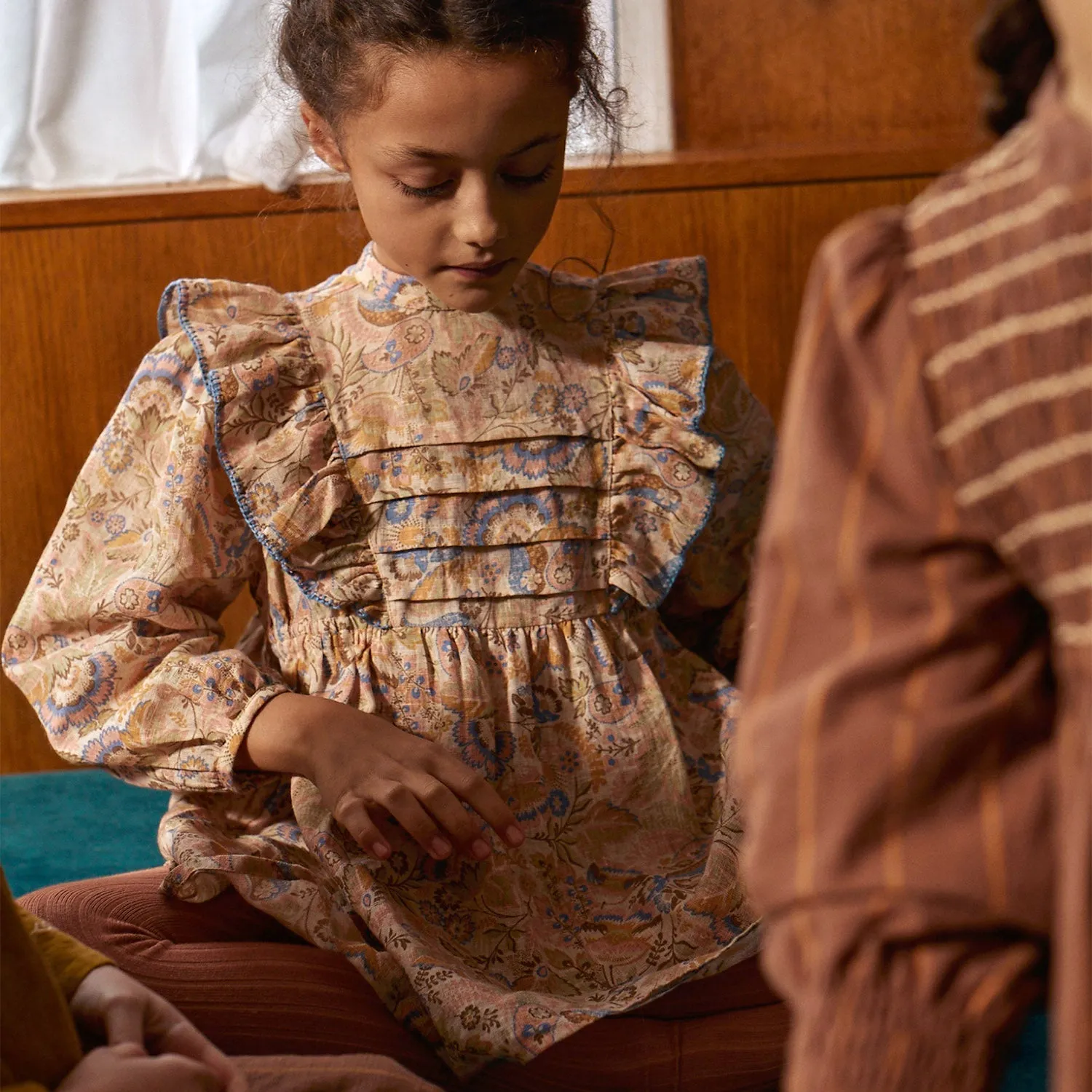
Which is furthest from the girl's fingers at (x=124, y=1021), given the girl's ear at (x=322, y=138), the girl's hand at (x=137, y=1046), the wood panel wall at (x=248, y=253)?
the wood panel wall at (x=248, y=253)

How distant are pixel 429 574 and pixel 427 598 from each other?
0.06 ft

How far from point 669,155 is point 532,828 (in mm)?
883

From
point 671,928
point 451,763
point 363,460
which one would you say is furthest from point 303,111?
point 671,928

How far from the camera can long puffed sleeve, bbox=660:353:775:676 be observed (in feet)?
3.90

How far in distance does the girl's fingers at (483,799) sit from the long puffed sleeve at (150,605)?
148 mm

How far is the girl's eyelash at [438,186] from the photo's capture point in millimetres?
1034

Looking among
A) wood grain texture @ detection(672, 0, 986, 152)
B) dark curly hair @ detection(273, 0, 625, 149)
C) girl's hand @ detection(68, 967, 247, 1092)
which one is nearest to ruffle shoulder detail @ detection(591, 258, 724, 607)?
dark curly hair @ detection(273, 0, 625, 149)

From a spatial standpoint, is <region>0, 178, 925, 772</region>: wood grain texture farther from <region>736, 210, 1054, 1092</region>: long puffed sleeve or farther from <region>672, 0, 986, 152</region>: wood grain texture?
<region>736, 210, 1054, 1092</region>: long puffed sleeve

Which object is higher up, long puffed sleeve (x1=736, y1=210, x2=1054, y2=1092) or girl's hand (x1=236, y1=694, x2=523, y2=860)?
long puffed sleeve (x1=736, y1=210, x2=1054, y2=1092)

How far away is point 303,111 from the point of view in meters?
1.15

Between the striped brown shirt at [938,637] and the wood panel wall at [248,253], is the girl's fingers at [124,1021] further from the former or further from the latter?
the wood panel wall at [248,253]

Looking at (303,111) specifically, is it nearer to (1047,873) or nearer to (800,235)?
(800,235)

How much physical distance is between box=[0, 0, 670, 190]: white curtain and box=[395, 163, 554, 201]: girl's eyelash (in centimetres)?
66

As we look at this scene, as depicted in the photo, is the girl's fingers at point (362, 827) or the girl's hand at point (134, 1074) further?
the girl's fingers at point (362, 827)
